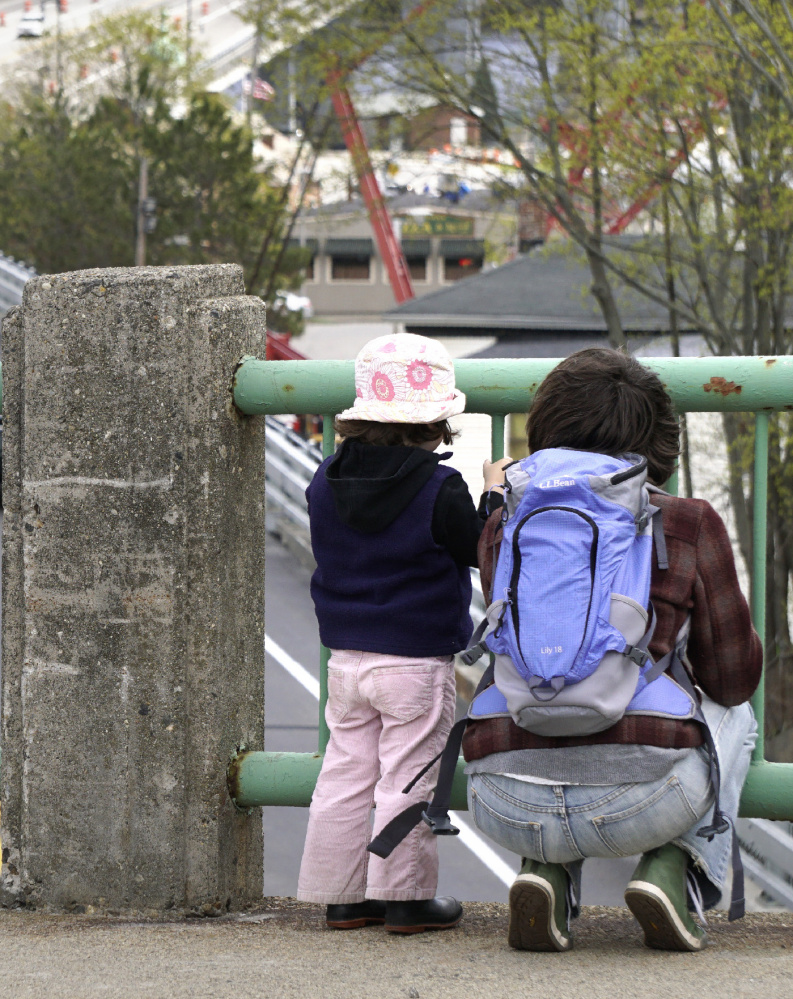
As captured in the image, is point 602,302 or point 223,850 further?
point 602,302

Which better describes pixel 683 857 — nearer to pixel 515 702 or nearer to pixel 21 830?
pixel 515 702

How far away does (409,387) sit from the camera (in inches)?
112

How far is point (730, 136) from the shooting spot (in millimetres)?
13219

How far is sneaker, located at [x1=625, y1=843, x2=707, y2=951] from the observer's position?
8.19 ft

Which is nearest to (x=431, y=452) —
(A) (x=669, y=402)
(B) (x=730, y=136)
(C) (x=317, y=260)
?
(A) (x=669, y=402)

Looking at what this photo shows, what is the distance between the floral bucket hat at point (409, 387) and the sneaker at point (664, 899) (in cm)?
102

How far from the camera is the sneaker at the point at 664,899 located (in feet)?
8.19

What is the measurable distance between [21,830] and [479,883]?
5293 mm

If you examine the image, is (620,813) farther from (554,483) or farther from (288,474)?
(288,474)

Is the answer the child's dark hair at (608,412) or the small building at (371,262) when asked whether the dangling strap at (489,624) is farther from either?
the small building at (371,262)

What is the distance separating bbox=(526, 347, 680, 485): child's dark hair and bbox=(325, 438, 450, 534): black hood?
268 millimetres

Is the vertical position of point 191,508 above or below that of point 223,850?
above

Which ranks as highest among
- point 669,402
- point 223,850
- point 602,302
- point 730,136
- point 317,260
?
point 317,260

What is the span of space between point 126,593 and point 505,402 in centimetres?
99
